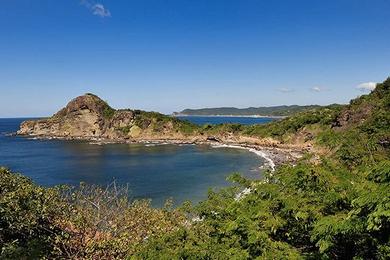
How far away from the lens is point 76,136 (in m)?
157

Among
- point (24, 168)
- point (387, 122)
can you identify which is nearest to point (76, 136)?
point (24, 168)

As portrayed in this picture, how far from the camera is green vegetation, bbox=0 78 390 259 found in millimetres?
11539

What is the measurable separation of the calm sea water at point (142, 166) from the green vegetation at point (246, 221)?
27.0m

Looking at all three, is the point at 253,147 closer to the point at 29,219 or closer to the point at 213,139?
the point at 213,139

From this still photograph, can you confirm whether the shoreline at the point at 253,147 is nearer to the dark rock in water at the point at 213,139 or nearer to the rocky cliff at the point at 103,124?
the dark rock in water at the point at 213,139

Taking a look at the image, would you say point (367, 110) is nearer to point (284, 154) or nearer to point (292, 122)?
point (284, 154)

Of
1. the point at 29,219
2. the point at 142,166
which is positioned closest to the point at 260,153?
the point at 142,166

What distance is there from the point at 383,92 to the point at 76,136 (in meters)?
117

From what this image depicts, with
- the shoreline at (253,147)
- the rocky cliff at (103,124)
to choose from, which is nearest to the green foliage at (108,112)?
the rocky cliff at (103,124)

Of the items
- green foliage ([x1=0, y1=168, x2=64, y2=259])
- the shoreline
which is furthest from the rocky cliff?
green foliage ([x1=0, y1=168, x2=64, y2=259])

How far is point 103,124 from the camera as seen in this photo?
158 m

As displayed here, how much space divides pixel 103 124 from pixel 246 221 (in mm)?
148113

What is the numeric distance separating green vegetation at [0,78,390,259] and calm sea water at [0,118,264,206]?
27.0 m

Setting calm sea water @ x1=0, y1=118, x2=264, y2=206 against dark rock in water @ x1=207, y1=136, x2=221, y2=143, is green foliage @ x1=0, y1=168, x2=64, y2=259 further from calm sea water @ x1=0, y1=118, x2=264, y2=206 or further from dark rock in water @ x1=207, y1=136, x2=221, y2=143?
dark rock in water @ x1=207, y1=136, x2=221, y2=143
